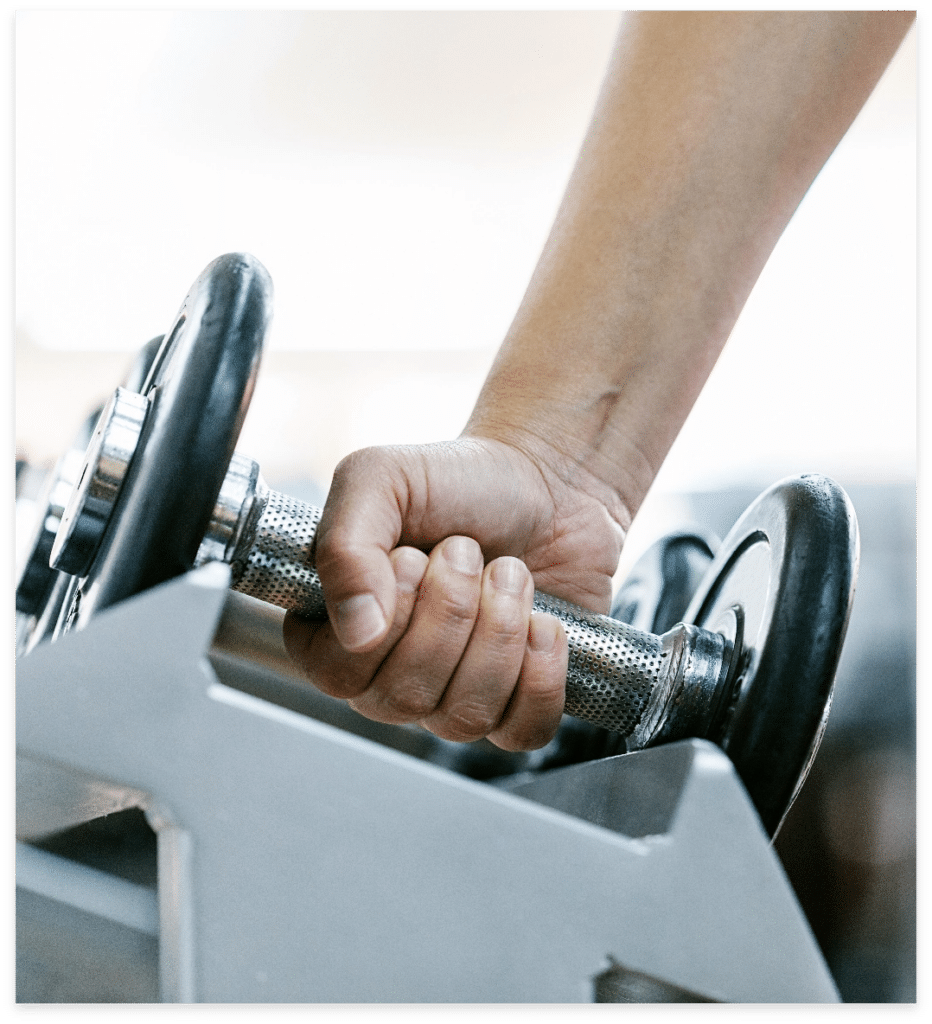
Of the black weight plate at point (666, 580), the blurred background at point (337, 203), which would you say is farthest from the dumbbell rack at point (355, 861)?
the blurred background at point (337, 203)

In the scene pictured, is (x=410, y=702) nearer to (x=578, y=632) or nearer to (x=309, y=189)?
(x=578, y=632)

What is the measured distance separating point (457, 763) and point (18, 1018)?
55 centimetres

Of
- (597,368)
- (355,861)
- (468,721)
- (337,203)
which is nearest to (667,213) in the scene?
(597,368)

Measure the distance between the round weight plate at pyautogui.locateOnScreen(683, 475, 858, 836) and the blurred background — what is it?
124 centimetres

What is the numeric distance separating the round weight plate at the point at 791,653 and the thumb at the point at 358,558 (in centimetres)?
16

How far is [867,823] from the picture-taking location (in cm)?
110

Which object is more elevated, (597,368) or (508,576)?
(597,368)

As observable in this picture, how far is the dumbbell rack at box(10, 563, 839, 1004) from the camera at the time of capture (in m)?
0.28

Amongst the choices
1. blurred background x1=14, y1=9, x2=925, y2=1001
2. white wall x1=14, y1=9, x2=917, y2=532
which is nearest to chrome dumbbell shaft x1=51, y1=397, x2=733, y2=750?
blurred background x1=14, y1=9, x2=925, y2=1001

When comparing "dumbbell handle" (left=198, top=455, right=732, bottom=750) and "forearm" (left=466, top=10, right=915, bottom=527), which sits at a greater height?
"forearm" (left=466, top=10, right=915, bottom=527)

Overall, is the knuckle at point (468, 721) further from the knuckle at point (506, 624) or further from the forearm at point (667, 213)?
the forearm at point (667, 213)

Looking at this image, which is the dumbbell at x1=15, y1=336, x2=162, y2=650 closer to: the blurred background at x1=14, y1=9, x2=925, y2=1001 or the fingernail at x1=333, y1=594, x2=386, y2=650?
the fingernail at x1=333, y1=594, x2=386, y2=650

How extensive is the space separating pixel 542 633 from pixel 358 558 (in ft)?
0.37

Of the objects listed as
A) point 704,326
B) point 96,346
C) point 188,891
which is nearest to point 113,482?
point 188,891
